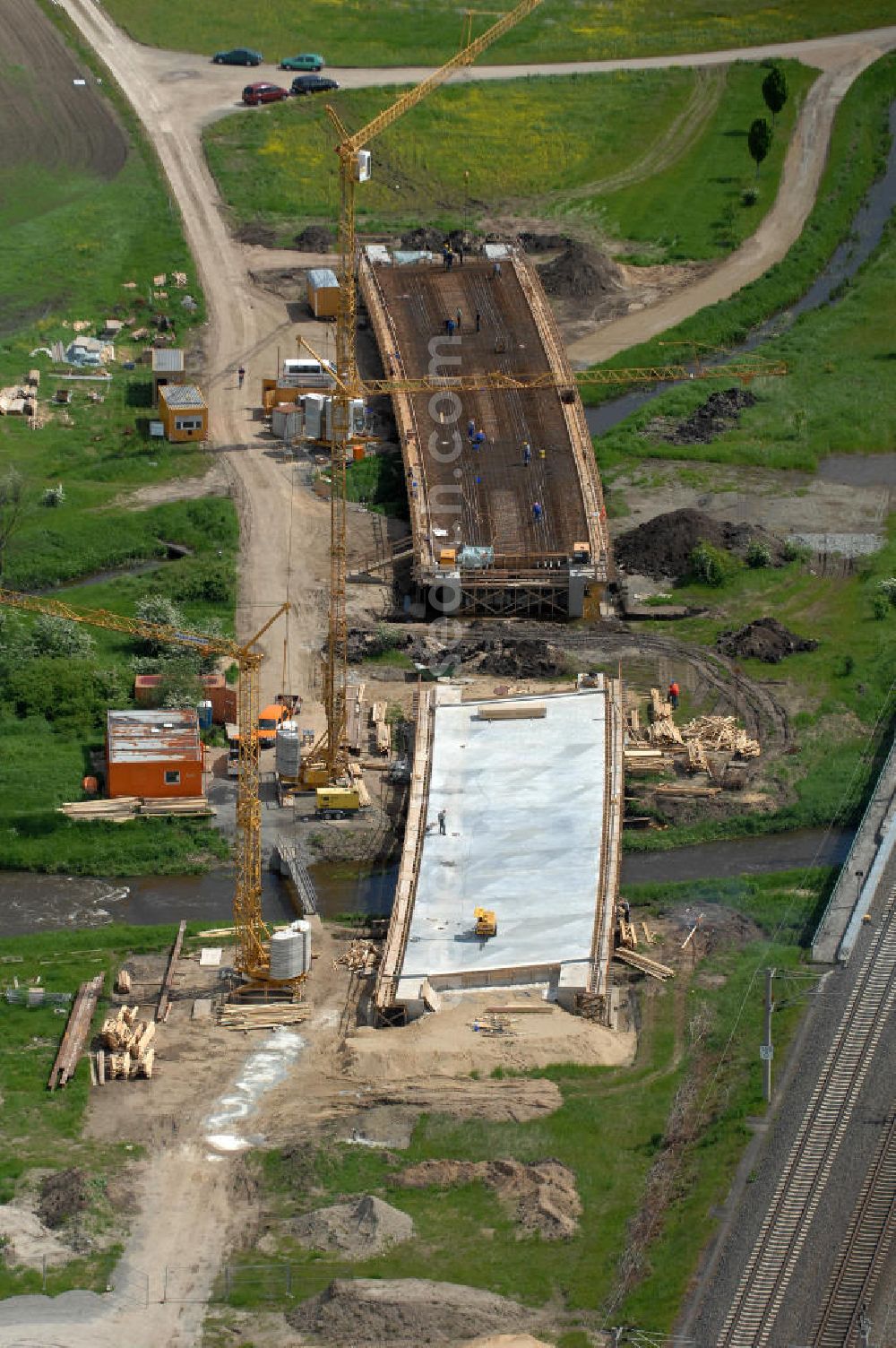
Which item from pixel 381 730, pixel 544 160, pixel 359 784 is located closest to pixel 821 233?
pixel 544 160

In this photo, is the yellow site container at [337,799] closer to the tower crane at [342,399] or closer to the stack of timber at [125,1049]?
the tower crane at [342,399]

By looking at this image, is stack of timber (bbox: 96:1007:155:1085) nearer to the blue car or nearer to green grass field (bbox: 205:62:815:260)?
green grass field (bbox: 205:62:815:260)

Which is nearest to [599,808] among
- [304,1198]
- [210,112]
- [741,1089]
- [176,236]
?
[741,1089]

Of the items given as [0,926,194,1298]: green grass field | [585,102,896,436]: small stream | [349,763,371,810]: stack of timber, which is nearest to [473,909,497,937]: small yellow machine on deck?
[0,926,194,1298]: green grass field

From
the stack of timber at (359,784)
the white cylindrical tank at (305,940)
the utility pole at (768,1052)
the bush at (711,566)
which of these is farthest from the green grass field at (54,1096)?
the bush at (711,566)

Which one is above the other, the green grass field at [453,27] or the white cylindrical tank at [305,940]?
the green grass field at [453,27]

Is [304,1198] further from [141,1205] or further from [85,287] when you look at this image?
[85,287]
